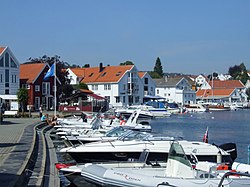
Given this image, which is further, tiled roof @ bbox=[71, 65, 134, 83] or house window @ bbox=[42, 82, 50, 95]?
tiled roof @ bbox=[71, 65, 134, 83]

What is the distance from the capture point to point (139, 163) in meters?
15.0

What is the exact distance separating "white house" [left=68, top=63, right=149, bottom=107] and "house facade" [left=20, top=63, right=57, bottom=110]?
56.1 ft

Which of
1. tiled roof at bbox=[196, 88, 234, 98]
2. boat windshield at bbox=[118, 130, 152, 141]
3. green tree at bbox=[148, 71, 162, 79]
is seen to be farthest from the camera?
green tree at bbox=[148, 71, 162, 79]

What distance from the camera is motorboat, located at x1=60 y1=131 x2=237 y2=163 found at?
57.0 feet

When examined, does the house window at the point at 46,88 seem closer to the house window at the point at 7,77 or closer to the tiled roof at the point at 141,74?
the house window at the point at 7,77

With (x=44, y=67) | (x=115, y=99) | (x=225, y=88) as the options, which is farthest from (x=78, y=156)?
(x=225, y=88)

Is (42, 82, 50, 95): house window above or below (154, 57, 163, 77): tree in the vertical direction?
below

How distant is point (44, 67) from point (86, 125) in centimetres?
4357

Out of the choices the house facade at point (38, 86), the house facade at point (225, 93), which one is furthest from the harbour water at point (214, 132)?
the house facade at point (225, 93)

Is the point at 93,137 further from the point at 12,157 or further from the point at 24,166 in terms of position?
the point at 24,166

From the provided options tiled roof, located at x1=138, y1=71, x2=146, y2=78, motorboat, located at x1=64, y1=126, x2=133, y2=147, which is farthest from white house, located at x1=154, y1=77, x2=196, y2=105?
motorboat, located at x1=64, y1=126, x2=133, y2=147

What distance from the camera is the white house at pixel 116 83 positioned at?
3580 inches

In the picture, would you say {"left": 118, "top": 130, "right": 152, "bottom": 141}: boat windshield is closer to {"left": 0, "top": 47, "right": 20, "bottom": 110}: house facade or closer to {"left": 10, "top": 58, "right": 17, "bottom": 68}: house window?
{"left": 0, "top": 47, "right": 20, "bottom": 110}: house facade

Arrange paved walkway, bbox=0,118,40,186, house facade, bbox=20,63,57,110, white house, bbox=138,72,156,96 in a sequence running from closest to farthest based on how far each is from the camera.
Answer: paved walkway, bbox=0,118,40,186 < house facade, bbox=20,63,57,110 < white house, bbox=138,72,156,96
